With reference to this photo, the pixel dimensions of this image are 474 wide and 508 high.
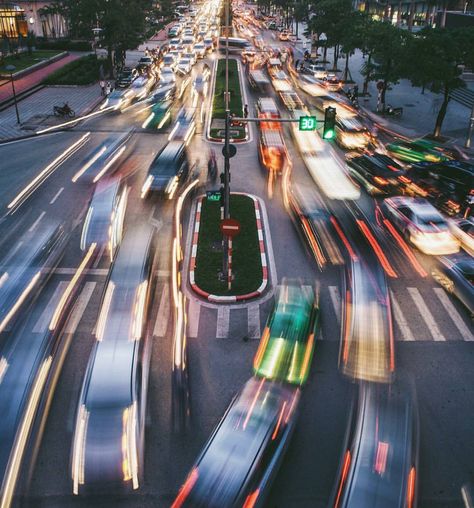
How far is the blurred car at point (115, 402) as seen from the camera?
32.0 ft

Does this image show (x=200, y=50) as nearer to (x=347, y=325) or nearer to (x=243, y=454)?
(x=347, y=325)

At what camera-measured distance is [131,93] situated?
44.8m

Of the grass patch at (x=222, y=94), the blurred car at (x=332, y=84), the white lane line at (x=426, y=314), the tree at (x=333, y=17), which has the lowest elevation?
the white lane line at (x=426, y=314)

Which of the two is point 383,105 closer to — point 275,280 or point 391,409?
point 275,280

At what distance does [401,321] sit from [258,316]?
454 centimetres

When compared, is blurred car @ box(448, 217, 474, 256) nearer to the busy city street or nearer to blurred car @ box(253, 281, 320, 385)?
the busy city street

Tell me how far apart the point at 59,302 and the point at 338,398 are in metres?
9.36

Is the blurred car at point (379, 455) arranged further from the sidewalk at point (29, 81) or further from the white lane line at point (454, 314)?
the sidewalk at point (29, 81)

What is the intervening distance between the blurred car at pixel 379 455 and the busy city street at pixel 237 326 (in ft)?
0.15

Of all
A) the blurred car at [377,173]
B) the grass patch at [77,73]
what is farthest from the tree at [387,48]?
the grass patch at [77,73]

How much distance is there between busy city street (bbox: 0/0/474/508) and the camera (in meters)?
9.87

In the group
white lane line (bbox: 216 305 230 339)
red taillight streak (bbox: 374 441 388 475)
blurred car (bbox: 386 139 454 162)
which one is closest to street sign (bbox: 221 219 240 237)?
white lane line (bbox: 216 305 230 339)

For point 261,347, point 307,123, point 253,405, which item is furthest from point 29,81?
point 253,405

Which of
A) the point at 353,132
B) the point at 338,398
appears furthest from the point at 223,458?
the point at 353,132
